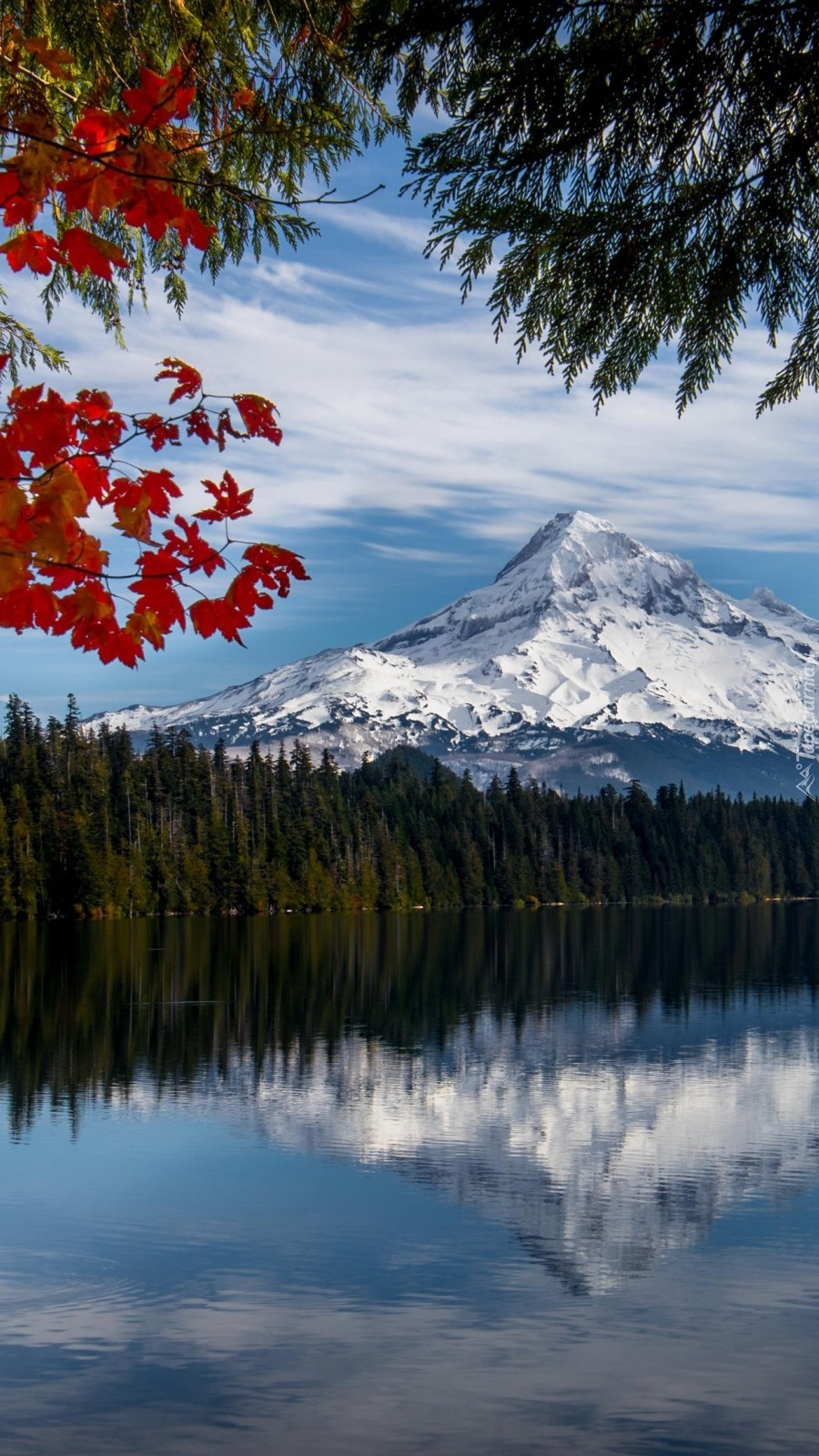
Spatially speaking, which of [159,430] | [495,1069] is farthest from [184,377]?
[495,1069]

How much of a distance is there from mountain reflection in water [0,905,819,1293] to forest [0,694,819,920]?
58973mm

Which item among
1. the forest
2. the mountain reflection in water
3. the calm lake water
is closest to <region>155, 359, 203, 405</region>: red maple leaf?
the calm lake water

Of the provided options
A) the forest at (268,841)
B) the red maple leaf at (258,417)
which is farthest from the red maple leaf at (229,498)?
the forest at (268,841)

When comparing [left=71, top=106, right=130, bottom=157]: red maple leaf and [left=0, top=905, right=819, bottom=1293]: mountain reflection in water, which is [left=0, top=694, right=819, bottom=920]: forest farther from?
[left=71, top=106, right=130, bottom=157]: red maple leaf

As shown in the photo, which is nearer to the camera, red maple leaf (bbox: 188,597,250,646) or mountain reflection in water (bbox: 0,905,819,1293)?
red maple leaf (bbox: 188,597,250,646)

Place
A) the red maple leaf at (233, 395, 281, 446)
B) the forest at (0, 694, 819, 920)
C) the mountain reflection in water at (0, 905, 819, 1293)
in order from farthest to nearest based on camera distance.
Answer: the forest at (0, 694, 819, 920) < the mountain reflection in water at (0, 905, 819, 1293) < the red maple leaf at (233, 395, 281, 446)

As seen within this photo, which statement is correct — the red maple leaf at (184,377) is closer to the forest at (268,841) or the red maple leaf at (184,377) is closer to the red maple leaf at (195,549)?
the red maple leaf at (195,549)

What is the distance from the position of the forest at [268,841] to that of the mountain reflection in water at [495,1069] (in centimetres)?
5897

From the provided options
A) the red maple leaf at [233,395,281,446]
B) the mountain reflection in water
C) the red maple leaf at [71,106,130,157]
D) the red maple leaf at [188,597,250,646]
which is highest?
the red maple leaf at [71,106,130,157]

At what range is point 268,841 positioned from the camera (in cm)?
14825

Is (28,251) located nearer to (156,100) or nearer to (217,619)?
(156,100)

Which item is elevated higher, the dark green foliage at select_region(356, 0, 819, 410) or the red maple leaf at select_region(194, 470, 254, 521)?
the dark green foliage at select_region(356, 0, 819, 410)

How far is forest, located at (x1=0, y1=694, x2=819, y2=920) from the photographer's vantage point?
407ft

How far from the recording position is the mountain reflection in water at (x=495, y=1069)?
65.7ft
